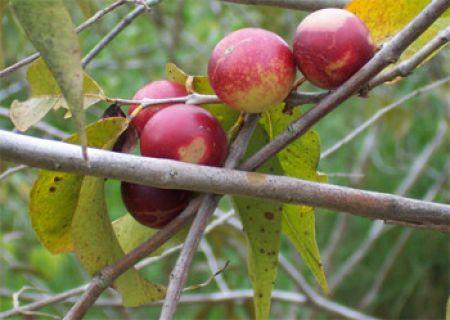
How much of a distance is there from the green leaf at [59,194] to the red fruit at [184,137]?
0.03 m

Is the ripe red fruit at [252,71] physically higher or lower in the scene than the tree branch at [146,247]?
higher

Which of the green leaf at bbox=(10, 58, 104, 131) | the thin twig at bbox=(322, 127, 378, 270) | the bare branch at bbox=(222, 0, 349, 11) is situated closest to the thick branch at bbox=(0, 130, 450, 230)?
the green leaf at bbox=(10, 58, 104, 131)

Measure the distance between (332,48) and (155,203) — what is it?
0.18 metres

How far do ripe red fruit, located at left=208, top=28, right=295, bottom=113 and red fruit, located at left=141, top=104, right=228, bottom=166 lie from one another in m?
0.03

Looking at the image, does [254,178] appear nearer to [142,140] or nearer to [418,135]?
[142,140]

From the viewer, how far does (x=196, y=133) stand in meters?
0.56

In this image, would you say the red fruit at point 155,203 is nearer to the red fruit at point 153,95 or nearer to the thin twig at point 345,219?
the red fruit at point 153,95

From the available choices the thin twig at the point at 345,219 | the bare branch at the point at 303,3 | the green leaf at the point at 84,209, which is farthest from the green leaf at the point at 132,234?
the thin twig at the point at 345,219

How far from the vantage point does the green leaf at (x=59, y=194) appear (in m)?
0.58

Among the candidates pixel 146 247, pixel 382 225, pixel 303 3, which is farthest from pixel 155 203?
pixel 382 225

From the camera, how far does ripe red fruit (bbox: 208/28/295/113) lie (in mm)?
553

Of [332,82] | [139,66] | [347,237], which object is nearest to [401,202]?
[332,82]

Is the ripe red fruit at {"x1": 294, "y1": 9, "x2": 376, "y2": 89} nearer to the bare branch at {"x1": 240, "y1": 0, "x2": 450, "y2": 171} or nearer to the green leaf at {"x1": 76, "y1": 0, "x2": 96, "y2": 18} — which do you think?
the bare branch at {"x1": 240, "y1": 0, "x2": 450, "y2": 171}

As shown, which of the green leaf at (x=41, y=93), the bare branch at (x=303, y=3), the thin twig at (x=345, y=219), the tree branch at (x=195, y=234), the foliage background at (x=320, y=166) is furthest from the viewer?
the foliage background at (x=320, y=166)
